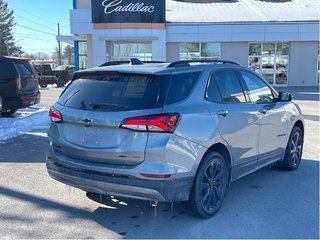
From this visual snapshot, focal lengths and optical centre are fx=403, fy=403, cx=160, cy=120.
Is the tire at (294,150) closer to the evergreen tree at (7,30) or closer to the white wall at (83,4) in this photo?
the white wall at (83,4)

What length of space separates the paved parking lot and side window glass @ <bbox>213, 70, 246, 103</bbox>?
130 centimetres

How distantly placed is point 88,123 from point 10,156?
3.92m

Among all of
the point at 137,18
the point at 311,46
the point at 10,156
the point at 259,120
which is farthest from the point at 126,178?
the point at 311,46

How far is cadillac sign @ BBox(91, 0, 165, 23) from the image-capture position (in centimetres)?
2762

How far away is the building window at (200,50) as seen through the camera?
95.1 ft

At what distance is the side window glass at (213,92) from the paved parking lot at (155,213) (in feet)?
4.39

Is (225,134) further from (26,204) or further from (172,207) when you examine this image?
(26,204)

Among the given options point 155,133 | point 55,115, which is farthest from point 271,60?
point 155,133

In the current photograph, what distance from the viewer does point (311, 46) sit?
2881 cm

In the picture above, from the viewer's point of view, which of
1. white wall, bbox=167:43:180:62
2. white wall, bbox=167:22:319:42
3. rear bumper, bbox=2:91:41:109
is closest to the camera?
rear bumper, bbox=2:91:41:109

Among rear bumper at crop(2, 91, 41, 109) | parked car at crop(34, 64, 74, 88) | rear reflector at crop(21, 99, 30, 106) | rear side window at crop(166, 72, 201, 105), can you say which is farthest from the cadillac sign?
rear side window at crop(166, 72, 201, 105)

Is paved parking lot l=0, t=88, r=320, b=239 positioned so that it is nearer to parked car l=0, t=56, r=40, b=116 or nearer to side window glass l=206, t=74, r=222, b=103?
side window glass l=206, t=74, r=222, b=103

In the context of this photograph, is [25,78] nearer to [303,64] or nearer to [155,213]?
[155,213]

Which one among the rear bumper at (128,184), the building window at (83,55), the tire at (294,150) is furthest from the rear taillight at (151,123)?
the building window at (83,55)
